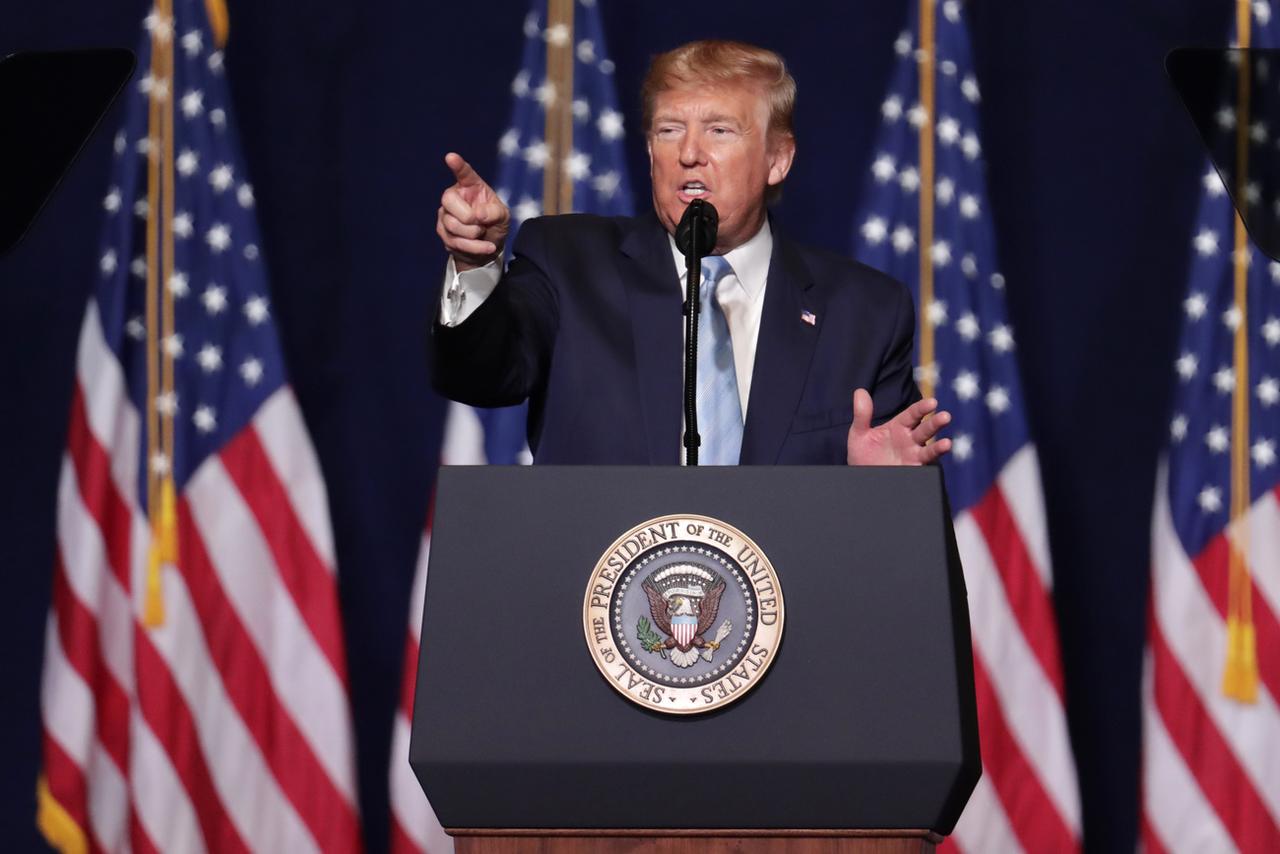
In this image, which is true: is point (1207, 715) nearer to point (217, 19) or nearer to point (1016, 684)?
point (1016, 684)

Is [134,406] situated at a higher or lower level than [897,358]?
lower

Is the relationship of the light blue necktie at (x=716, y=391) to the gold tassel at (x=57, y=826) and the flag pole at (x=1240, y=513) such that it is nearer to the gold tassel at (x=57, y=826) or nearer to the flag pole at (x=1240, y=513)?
the flag pole at (x=1240, y=513)

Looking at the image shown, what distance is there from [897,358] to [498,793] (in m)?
0.96

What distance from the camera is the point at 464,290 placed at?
6.79 feet

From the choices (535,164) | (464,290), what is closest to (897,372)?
(464,290)

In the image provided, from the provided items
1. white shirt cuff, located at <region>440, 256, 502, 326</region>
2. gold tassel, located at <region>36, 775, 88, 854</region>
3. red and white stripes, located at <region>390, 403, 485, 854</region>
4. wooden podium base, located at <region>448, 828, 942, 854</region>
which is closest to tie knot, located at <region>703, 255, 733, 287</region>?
white shirt cuff, located at <region>440, 256, 502, 326</region>

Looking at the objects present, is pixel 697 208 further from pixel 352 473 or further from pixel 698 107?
pixel 352 473

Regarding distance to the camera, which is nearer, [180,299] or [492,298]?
[492,298]

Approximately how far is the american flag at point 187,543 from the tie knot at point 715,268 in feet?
6.98

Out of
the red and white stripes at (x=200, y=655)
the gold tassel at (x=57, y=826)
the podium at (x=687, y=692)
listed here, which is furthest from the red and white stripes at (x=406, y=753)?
the podium at (x=687, y=692)

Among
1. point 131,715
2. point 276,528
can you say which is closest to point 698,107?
point 276,528

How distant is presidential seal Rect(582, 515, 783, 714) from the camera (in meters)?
1.59

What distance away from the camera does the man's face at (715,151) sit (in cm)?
241

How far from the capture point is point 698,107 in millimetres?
2422
